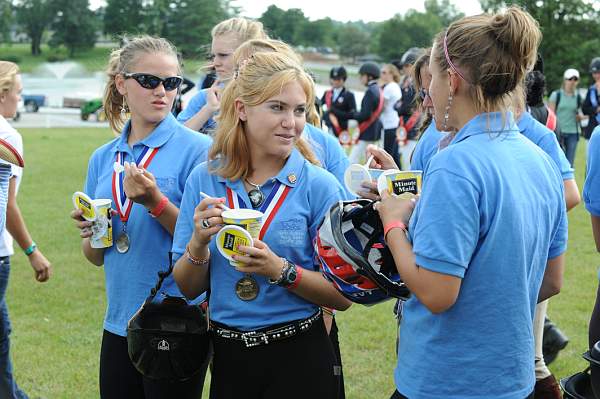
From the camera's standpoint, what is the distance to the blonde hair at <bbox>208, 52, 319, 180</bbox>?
2.96 meters

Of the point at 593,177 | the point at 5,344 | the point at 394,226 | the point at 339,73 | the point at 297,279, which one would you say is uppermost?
the point at 394,226

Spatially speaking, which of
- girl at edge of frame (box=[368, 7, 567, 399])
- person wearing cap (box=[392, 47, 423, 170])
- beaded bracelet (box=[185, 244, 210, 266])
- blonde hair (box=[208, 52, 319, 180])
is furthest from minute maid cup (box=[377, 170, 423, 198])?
person wearing cap (box=[392, 47, 423, 170])

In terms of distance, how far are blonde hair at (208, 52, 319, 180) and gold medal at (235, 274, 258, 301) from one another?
16.7 inches

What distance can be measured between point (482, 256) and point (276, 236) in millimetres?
869

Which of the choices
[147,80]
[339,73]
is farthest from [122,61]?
[339,73]

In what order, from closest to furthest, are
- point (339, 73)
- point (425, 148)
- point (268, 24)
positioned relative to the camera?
1. point (425, 148)
2. point (339, 73)
3. point (268, 24)

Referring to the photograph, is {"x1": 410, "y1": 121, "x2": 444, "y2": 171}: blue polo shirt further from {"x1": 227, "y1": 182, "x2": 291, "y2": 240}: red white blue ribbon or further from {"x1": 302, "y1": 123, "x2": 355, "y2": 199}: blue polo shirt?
{"x1": 227, "y1": 182, "x2": 291, "y2": 240}: red white blue ribbon

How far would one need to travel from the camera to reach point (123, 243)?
3354mm

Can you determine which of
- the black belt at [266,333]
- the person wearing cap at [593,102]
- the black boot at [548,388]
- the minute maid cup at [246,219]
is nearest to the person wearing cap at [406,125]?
the person wearing cap at [593,102]

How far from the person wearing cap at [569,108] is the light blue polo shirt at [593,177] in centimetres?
1059

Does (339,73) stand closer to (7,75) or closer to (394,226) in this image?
(7,75)

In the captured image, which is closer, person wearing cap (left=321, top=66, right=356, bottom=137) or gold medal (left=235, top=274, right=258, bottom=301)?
gold medal (left=235, top=274, right=258, bottom=301)

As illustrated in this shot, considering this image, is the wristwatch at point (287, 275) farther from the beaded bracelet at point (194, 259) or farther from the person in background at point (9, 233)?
the person in background at point (9, 233)

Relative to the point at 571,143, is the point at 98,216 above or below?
above
